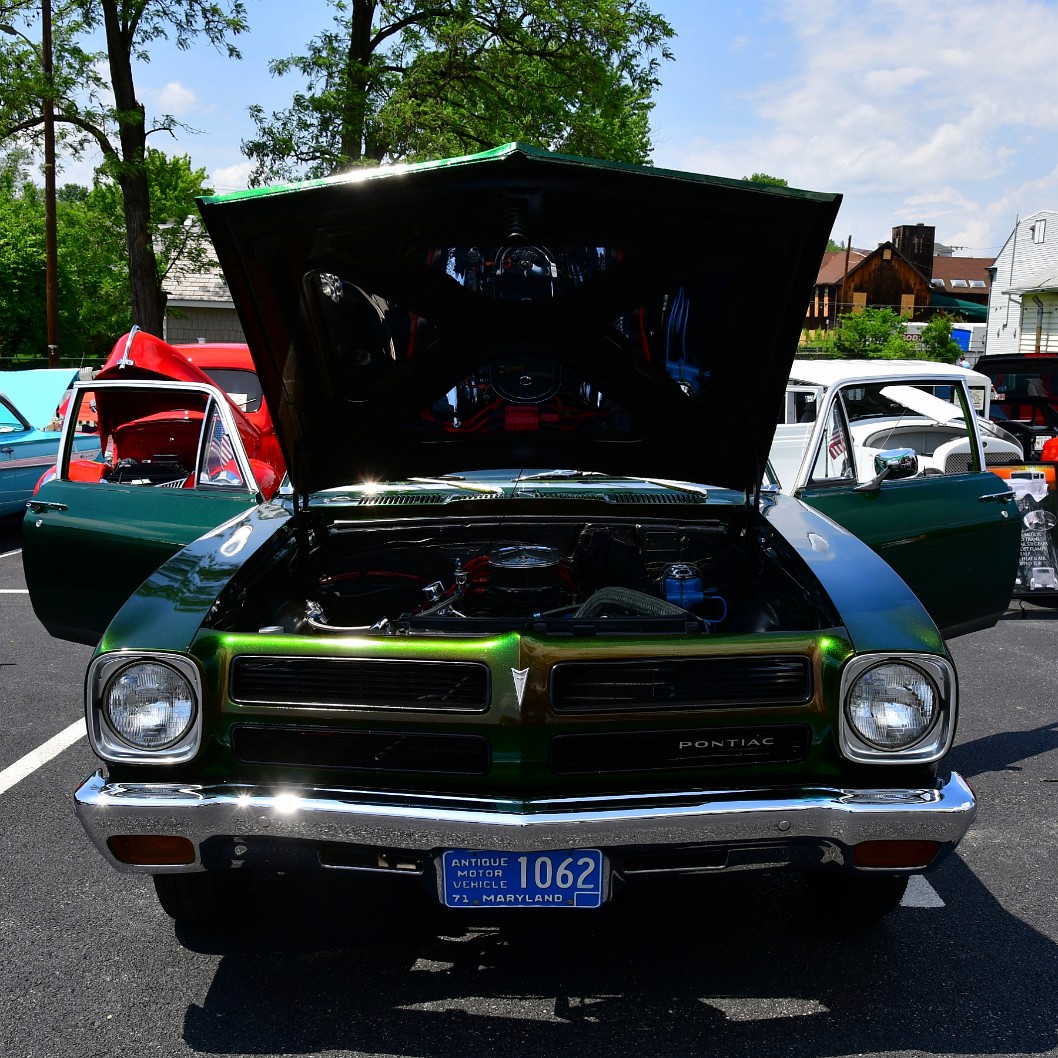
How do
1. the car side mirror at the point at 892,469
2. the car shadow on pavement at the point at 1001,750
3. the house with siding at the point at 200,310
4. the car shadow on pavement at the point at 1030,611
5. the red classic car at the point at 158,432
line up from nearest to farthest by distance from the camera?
the car side mirror at the point at 892,469 → the car shadow on pavement at the point at 1001,750 → the red classic car at the point at 158,432 → the car shadow on pavement at the point at 1030,611 → the house with siding at the point at 200,310

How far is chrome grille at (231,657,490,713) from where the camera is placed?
259cm

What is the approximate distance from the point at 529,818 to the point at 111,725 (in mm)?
1041

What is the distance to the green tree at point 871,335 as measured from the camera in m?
30.6

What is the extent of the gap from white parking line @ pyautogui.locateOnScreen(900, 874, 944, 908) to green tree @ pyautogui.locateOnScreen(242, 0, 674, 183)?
1650cm

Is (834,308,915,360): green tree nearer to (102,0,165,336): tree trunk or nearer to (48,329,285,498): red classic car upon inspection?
(102,0,165,336): tree trunk

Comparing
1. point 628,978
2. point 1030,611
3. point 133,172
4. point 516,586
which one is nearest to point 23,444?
point 516,586

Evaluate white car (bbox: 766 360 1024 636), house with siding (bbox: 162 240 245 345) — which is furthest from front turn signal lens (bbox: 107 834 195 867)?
house with siding (bbox: 162 240 245 345)

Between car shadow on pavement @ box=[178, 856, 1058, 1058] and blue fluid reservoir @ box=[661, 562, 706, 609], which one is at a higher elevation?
blue fluid reservoir @ box=[661, 562, 706, 609]

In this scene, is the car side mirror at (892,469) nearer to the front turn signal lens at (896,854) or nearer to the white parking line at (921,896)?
the white parking line at (921,896)

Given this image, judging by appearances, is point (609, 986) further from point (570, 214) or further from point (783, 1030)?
point (570, 214)

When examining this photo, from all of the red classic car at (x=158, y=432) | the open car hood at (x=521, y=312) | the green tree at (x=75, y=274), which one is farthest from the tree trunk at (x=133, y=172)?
the open car hood at (x=521, y=312)

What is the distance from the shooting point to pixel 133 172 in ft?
58.9

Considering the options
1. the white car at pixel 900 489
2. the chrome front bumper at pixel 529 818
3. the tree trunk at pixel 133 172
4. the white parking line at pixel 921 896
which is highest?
the tree trunk at pixel 133 172

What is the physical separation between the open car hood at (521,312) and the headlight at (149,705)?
3.83 ft
